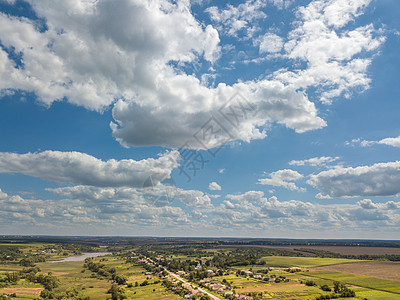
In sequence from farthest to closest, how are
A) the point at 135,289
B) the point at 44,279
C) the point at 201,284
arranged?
1. the point at 44,279
2. the point at 201,284
3. the point at 135,289

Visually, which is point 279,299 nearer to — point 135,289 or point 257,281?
point 257,281

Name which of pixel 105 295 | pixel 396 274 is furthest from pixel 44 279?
pixel 396 274

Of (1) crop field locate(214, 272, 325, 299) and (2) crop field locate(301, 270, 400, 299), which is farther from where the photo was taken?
(2) crop field locate(301, 270, 400, 299)

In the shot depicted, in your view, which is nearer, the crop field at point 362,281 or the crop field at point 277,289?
the crop field at point 277,289

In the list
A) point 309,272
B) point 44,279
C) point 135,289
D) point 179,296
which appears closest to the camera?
point 179,296

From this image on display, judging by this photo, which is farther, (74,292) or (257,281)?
(257,281)

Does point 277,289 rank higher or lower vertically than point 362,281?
higher

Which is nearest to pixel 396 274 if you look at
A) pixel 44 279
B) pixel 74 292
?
pixel 74 292

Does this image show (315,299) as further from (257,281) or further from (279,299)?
(257,281)

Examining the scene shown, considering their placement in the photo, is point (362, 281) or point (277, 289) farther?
point (362, 281)
